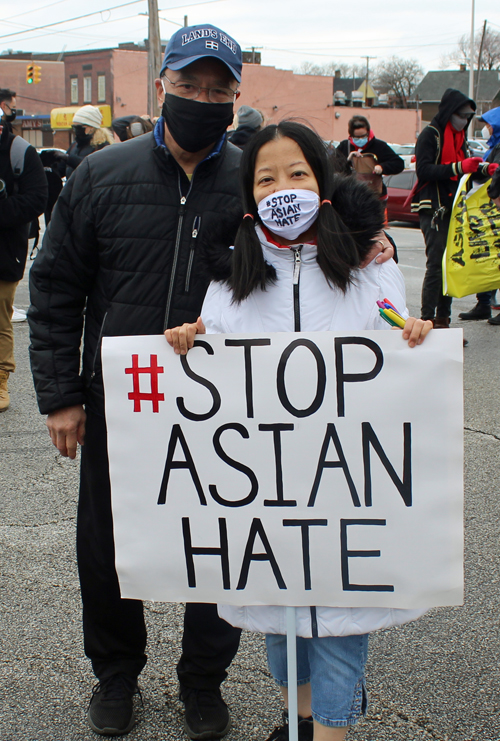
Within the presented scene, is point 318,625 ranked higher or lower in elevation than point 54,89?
lower

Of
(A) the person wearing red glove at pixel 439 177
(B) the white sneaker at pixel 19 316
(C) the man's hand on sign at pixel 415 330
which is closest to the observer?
(C) the man's hand on sign at pixel 415 330

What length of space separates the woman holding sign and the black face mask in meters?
0.28

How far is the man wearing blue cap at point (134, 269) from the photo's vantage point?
7.45 ft

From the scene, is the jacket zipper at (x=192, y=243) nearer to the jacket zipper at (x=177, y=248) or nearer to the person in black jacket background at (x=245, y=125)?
the jacket zipper at (x=177, y=248)

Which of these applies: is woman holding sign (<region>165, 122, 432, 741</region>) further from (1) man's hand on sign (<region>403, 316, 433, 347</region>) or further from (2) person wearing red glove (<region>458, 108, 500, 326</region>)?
(2) person wearing red glove (<region>458, 108, 500, 326</region>)

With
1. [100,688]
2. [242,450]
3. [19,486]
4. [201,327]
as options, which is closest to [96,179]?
[201,327]

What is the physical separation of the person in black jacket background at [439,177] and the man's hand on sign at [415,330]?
5195 millimetres

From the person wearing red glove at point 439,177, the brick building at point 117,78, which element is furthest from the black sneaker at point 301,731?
the brick building at point 117,78

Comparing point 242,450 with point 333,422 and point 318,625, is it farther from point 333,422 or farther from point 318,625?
point 318,625

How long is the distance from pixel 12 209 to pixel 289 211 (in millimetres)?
3872

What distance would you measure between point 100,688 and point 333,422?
1.28 meters

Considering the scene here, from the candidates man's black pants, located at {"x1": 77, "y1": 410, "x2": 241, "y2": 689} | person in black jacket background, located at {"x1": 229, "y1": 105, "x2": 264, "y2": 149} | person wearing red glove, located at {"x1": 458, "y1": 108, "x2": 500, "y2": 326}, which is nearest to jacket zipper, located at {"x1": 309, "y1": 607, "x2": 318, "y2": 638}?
man's black pants, located at {"x1": 77, "y1": 410, "x2": 241, "y2": 689}

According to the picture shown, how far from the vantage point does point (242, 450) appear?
193 centimetres

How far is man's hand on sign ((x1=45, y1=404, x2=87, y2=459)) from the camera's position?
239cm
